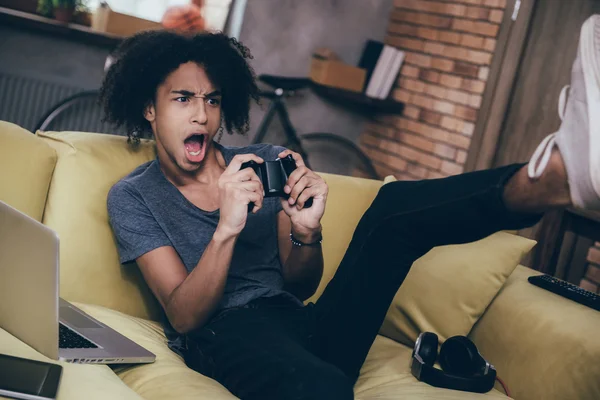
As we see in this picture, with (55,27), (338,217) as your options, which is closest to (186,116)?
(338,217)

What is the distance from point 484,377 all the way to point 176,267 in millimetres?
817

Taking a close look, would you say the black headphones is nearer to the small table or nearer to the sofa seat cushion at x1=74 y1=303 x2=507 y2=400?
the sofa seat cushion at x1=74 y1=303 x2=507 y2=400

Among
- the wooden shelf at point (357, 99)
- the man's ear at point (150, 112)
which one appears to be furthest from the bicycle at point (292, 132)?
the man's ear at point (150, 112)

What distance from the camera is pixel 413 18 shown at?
4.57 metres

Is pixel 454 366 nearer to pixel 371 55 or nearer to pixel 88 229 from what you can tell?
pixel 88 229

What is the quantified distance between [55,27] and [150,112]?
198cm

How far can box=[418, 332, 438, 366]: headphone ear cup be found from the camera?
6.39 ft

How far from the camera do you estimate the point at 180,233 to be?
1836 mm

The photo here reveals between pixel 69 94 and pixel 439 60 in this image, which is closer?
pixel 69 94

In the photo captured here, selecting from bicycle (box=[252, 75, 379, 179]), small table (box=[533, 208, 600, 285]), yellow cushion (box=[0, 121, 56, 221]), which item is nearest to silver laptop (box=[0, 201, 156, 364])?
yellow cushion (box=[0, 121, 56, 221])

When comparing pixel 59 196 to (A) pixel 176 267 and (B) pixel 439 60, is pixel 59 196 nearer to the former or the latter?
(A) pixel 176 267

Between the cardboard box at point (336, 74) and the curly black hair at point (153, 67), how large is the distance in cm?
230

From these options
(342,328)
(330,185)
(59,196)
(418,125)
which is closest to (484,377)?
(342,328)

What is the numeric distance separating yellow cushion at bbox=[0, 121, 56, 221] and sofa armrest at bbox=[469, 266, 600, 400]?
1264mm
